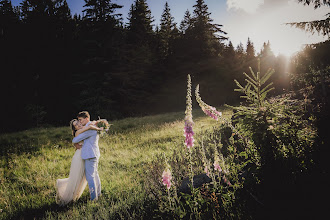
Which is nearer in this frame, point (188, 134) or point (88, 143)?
point (188, 134)

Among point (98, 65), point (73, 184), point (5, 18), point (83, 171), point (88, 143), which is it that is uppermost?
point (5, 18)

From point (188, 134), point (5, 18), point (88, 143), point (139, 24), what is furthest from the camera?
point (139, 24)

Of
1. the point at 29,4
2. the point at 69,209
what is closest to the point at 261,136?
the point at 69,209

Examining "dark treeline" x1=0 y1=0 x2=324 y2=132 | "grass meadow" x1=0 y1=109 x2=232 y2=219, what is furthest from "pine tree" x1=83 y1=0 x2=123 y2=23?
"grass meadow" x1=0 y1=109 x2=232 y2=219

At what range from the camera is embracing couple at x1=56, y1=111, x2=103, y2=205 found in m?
4.62

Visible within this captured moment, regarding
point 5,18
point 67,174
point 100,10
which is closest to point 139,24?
point 100,10

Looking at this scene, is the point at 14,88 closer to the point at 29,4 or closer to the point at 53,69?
the point at 53,69

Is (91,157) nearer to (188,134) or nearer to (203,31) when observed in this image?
(188,134)

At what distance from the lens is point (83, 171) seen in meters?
4.82

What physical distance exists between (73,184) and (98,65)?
24.6 metres

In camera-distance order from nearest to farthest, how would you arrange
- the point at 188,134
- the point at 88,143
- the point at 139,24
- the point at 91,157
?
the point at 188,134, the point at 91,157, the point at 88,143, the point at 139,24

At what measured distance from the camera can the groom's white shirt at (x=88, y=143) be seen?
4.67 metres

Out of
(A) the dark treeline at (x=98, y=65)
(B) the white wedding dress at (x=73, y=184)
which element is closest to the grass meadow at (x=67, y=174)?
(B) the white wedding dress at (x=73, y=184)

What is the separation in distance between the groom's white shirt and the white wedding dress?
10.7 inches
